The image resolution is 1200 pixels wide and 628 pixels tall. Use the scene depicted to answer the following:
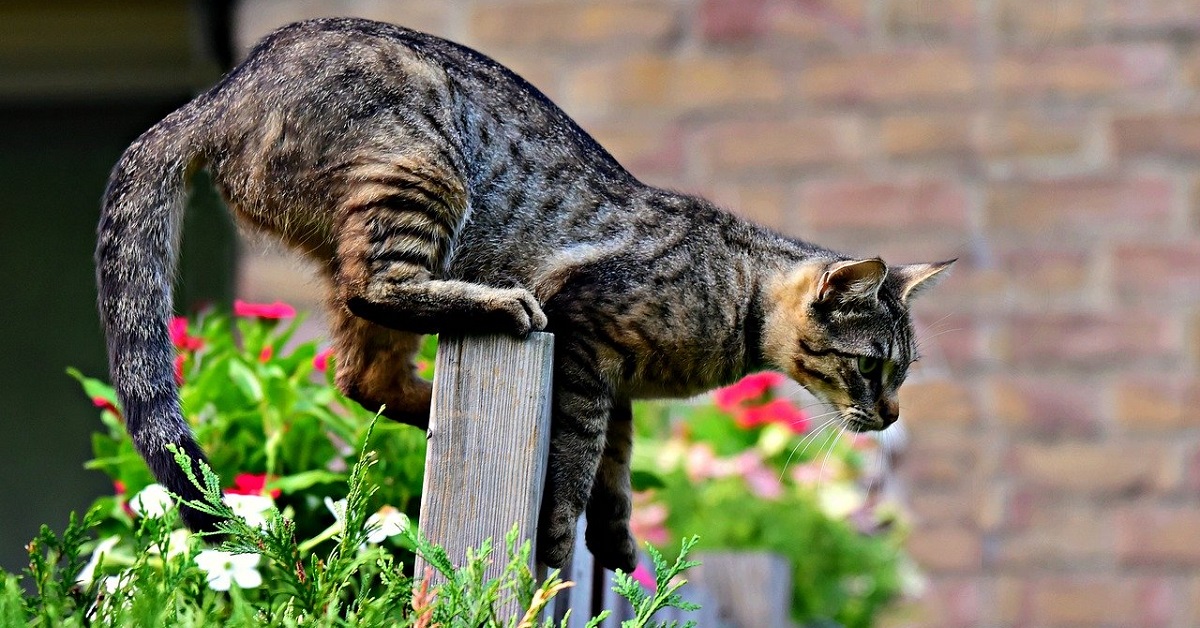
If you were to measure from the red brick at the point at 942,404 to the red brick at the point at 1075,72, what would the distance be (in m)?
1.09

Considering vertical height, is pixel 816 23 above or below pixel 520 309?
above

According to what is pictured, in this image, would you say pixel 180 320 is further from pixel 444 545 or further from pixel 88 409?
pixel 88 409

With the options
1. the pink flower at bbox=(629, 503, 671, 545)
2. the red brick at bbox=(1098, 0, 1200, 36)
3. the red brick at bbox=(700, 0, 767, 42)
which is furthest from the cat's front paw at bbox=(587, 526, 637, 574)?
the red brick at bbox=(1098, 0, 1200, 36)

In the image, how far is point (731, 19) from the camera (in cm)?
505

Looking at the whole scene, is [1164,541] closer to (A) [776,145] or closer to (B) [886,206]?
(B) [886,206]

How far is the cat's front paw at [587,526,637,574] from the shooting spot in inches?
94.1

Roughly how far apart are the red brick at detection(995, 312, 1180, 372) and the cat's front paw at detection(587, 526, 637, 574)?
2935 mm

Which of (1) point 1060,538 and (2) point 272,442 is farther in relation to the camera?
(1) point 1060,538

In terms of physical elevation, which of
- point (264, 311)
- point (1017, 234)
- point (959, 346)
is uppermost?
point (1017, 234)

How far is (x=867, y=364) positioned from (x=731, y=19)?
9.00 feet

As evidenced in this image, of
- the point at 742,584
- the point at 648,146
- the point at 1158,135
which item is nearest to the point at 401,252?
the point at 742,584

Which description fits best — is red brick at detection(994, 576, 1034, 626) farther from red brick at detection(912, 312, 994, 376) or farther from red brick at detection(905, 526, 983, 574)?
red brick at detection(912, 312, 994, 376)

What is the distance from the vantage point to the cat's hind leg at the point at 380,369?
2482 millimetres

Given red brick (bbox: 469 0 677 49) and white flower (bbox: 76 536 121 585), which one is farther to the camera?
red brick (bbox: 469 0 677 49)
